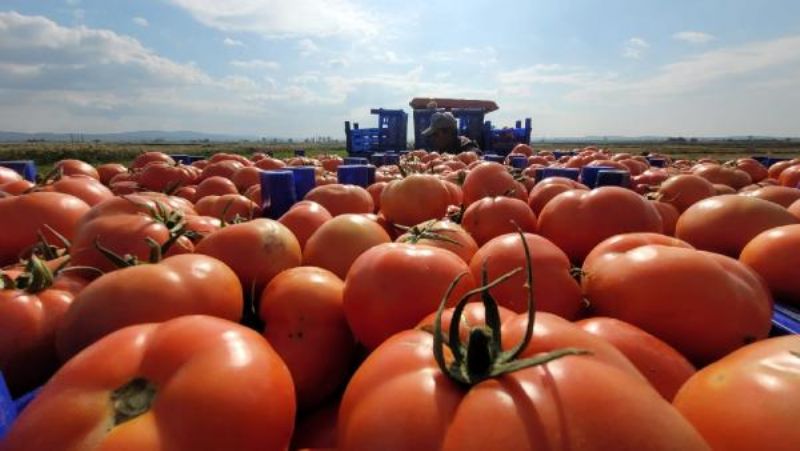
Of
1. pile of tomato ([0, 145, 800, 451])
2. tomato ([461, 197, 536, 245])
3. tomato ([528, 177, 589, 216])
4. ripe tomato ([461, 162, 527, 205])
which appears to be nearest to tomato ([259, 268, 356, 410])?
pile of tomato ([0, 145, 800, 451])

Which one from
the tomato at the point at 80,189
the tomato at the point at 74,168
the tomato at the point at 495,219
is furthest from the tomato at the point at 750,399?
the tomato at the point at 74,168

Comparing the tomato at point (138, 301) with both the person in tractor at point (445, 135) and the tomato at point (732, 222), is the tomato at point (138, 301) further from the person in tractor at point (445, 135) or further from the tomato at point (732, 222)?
the person in tractor at point (445, 135)

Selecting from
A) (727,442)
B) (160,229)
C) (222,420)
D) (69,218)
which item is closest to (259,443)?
(222,420)

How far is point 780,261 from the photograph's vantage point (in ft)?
6.33

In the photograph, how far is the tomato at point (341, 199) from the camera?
3.37 metres

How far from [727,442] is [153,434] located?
1.09 meters

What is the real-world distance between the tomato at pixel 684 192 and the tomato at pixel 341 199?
Answer: 86.4 inches

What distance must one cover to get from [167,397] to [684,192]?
141 inches

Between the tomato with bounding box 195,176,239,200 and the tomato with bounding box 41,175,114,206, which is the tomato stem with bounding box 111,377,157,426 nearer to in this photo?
the tomato with bounding box 41,175,114,206

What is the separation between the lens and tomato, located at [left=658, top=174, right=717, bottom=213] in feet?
11.0

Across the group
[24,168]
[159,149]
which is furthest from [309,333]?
[159,149]

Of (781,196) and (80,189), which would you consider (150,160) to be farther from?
(781,196)

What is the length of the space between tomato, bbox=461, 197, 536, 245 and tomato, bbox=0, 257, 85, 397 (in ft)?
6.51

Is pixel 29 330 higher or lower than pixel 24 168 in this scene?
lower
